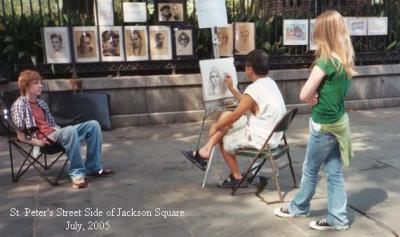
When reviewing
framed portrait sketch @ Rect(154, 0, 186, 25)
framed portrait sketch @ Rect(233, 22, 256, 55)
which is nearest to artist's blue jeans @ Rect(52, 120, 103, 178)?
framed portrait sketch @ Rect(154, 0, 186, 25)

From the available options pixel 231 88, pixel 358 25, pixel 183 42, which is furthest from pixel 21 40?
pixel 358 25

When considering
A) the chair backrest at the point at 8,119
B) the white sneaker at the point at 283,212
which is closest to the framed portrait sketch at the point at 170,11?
the chair backrest at the point at 8,119

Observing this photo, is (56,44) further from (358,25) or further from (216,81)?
(358,25)

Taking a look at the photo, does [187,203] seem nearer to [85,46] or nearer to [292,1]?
[85,46]

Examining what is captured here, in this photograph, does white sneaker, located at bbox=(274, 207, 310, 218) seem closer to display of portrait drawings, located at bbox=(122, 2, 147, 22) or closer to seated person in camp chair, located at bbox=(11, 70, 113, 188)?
seated person in camp chair, located at bbox=(11, 70, 113, 188)

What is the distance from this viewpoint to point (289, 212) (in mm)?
4406

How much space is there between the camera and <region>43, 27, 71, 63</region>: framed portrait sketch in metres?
8.09

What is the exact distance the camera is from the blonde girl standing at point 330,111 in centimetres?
379

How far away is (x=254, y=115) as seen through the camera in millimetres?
4816

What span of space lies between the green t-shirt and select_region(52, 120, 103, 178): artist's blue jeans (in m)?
2.52

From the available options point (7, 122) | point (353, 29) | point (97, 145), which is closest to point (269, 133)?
point (97, 145)

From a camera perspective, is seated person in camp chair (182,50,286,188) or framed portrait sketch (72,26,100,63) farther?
framed portrait sketch (72,26,100,63)

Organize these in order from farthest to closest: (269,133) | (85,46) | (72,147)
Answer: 1. (85,46)
2. (72,147)
3. (269,133)

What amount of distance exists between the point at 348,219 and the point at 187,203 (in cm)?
146
